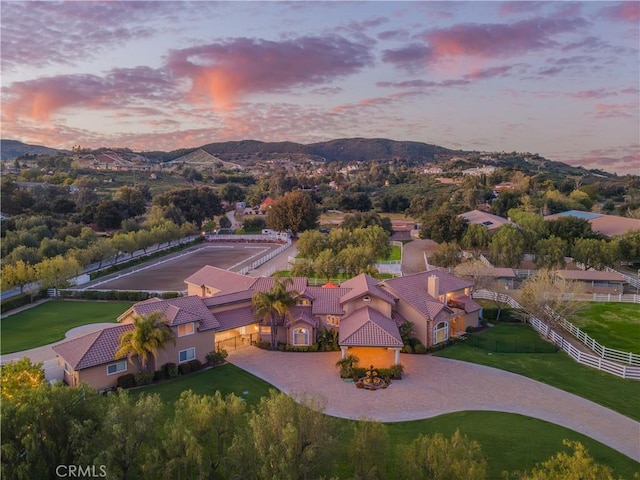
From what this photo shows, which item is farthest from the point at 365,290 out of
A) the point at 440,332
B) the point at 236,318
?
the point at 236,318

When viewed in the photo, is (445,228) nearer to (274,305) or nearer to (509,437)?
(274,305)

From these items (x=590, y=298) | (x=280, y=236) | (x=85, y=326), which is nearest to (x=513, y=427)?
(x=590, y=298)

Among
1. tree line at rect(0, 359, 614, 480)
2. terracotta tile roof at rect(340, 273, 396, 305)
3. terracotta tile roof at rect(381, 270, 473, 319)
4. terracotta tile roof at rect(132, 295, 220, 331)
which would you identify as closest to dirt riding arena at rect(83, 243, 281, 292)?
terracotta tile roof at rect(132, 295, 220, 331)

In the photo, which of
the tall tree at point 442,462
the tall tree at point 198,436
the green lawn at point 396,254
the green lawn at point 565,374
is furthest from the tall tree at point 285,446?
the green lawn at point 396,254

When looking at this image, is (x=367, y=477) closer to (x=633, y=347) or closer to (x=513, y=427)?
(x=513, y=427)

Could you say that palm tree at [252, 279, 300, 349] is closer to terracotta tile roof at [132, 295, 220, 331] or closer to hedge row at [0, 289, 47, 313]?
terracotta tile roof at [132, 295, 220, 331]

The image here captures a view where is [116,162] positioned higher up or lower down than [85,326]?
higher up
